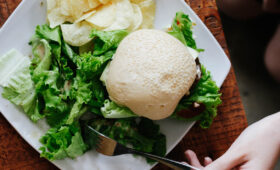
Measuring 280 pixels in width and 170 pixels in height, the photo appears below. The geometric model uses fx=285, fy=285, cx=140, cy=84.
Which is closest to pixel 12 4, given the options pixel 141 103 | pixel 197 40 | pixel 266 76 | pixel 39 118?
pixel 39 118

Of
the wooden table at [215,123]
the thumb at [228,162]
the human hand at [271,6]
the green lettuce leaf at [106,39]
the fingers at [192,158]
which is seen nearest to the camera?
the thumb at [228,162]

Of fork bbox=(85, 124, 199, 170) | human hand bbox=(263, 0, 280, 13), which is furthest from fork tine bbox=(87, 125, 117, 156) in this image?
human hand bbox=(263, 0, 280, 13)

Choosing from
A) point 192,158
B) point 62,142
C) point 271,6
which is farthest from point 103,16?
point 271,6

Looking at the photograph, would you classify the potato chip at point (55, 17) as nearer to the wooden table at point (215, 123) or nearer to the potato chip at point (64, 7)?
the potato chip at point (64, 7)

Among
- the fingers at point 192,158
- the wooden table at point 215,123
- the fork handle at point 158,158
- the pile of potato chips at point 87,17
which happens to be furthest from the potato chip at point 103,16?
the fingers at point 192,158

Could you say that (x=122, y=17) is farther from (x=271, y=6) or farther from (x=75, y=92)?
(x=271, y=6)

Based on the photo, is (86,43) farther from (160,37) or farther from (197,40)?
(197,40)
